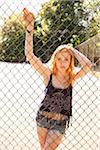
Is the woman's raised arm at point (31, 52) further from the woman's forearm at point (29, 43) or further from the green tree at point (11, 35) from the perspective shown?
the green tree at point (11, 35)

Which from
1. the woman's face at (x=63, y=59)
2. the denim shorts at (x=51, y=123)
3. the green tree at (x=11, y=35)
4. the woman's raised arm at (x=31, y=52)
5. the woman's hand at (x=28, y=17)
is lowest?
the green tree at (x=11, y=35)

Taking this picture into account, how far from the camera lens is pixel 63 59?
133 inches

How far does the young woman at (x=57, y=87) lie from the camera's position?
3.37m

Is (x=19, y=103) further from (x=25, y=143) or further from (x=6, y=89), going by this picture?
(x=25, y=143)

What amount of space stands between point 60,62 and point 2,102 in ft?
10.6

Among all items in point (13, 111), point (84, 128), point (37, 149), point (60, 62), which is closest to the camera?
point (60, 62)

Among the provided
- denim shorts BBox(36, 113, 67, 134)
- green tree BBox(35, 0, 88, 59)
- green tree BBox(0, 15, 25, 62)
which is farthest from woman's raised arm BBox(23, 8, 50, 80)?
green tree BBox(0, 15, 25, 62)

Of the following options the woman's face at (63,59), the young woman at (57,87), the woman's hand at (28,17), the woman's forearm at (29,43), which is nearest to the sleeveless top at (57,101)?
the young woman at (57,87)

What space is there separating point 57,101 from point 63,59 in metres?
0.31

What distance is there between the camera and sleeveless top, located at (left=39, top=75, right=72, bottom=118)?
3.36 meters

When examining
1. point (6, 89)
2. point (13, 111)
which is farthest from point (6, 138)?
point (6, 89)

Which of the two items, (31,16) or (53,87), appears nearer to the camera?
(31,16)

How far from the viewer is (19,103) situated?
663 centimetres

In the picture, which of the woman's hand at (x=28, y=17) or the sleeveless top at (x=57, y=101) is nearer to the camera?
the woman's hand at (x=28, y=17)
